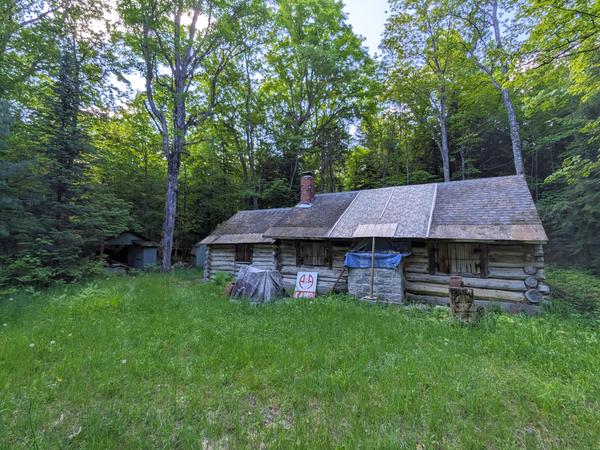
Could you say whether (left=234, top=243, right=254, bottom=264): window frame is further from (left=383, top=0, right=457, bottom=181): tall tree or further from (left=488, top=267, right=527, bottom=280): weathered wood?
(left=383, top=0, right=457, bottom=181): tall tree

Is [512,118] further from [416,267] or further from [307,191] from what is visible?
[307,191]

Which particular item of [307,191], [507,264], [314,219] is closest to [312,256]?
[314,219]

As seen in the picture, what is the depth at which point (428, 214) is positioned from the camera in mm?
9016

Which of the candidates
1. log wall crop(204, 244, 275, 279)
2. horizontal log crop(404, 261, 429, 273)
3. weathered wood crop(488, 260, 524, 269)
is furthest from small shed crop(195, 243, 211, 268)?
weathered wood crop(488, 260, 524, 269)

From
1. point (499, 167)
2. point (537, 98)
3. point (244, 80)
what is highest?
point (244, 80)

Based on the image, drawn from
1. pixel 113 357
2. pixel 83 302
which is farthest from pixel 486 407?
pixel 83 302

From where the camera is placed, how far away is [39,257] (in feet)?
32.3

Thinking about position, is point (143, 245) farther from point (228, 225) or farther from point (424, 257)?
point (424, 257)

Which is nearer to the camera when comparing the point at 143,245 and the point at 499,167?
the point at 143,245

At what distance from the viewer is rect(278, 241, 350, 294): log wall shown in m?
10.0

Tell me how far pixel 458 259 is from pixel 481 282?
919 millimetres

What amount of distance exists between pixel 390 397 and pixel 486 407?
1136 mm

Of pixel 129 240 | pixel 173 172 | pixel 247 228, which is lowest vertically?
pixel 129 240

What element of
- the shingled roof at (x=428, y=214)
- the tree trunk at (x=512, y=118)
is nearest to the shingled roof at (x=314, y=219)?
the shingled roof at (x=428, y=214)
